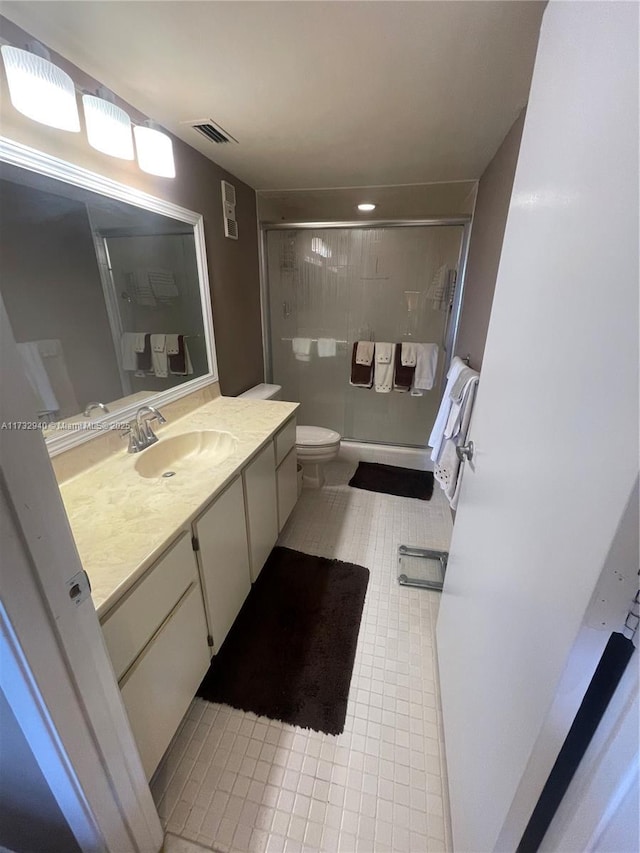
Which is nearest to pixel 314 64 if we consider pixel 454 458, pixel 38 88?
pixel 38 88

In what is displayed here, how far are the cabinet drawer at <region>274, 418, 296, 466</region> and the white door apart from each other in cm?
107

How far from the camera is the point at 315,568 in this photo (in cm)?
186

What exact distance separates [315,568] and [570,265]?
1.75 meters

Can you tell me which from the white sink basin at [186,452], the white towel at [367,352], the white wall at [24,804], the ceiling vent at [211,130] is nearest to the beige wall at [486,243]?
the white towel at [367,352]

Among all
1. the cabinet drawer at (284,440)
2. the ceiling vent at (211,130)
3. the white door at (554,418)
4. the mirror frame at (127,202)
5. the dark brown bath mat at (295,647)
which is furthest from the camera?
the cabinet drawer at (284,440)

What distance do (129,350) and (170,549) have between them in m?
0.94

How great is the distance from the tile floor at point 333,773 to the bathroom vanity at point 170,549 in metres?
0.21

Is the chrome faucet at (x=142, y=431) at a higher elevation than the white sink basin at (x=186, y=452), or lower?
higher

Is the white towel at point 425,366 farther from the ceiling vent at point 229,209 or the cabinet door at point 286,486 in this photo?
the ceiling vent at point 229,209

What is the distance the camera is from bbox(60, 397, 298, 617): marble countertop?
79 cm

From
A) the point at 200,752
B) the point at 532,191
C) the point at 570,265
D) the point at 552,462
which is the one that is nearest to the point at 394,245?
the point at 532,191

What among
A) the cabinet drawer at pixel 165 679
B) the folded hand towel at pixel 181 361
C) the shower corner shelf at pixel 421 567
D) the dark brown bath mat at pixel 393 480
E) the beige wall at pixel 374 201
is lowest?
the shower corner shelf at pixel 421 567

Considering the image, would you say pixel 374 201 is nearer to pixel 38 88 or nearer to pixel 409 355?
pixel 409 355

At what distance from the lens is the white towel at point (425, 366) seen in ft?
8.85
